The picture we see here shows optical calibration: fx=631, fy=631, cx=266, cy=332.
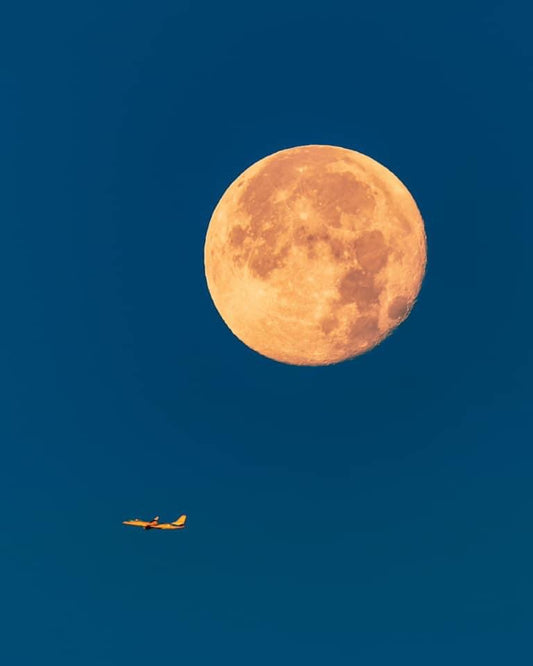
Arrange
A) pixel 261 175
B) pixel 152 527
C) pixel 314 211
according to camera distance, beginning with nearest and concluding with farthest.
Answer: pixel 314 211 < pixel 261 175 < pixel 152 527

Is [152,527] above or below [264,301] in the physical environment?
below

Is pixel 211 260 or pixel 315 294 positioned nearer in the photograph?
pixel 315 294

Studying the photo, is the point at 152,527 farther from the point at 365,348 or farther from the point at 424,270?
the point at 424,270

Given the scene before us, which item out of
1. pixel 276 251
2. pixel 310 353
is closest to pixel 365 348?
pixel 310 353

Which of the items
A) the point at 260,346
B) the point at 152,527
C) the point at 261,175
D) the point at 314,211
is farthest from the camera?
the point at 152,527

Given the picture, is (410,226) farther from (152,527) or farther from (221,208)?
(152,527)

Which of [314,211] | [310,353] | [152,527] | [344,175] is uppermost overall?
[344,175]

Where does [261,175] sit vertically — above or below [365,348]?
above

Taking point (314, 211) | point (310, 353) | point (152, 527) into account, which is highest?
point (314, 211)

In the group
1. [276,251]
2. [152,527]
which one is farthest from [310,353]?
[152,527]
